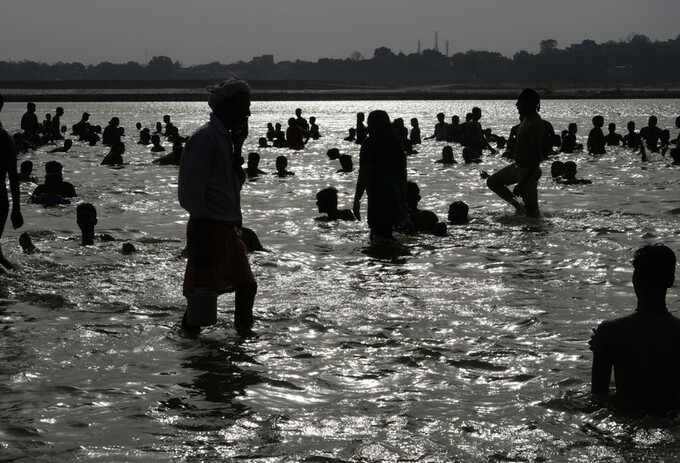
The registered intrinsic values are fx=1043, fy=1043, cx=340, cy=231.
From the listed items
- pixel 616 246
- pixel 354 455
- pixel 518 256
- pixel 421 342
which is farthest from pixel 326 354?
pixel 616 246

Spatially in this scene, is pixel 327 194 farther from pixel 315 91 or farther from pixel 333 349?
pixel 315 91

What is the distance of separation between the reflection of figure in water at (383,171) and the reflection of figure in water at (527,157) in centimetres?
230

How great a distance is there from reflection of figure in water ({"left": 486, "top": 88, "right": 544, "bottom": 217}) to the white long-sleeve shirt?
6.66 metres

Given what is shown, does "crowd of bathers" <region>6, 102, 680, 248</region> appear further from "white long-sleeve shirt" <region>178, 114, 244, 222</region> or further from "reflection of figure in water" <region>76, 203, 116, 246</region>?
"white long-sleeve shirt" <region>178, 114, 244, 222</region>

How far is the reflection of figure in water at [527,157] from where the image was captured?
1282cm

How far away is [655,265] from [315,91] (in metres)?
141

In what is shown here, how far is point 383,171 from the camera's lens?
11.2 metres

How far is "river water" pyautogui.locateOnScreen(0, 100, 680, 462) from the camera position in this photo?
5141 millimetres

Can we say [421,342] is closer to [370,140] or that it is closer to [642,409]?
[642,409]

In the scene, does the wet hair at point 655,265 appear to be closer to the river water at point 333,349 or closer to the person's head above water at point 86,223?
the river water at point 333,349

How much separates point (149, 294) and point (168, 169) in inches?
548

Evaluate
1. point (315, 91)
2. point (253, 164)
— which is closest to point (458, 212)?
point (253, 164)

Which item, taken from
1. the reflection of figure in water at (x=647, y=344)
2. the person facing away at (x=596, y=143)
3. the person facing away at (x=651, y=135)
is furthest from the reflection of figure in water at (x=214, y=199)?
the person facing away at (x=651, y=135)

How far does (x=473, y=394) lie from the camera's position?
595 cm
